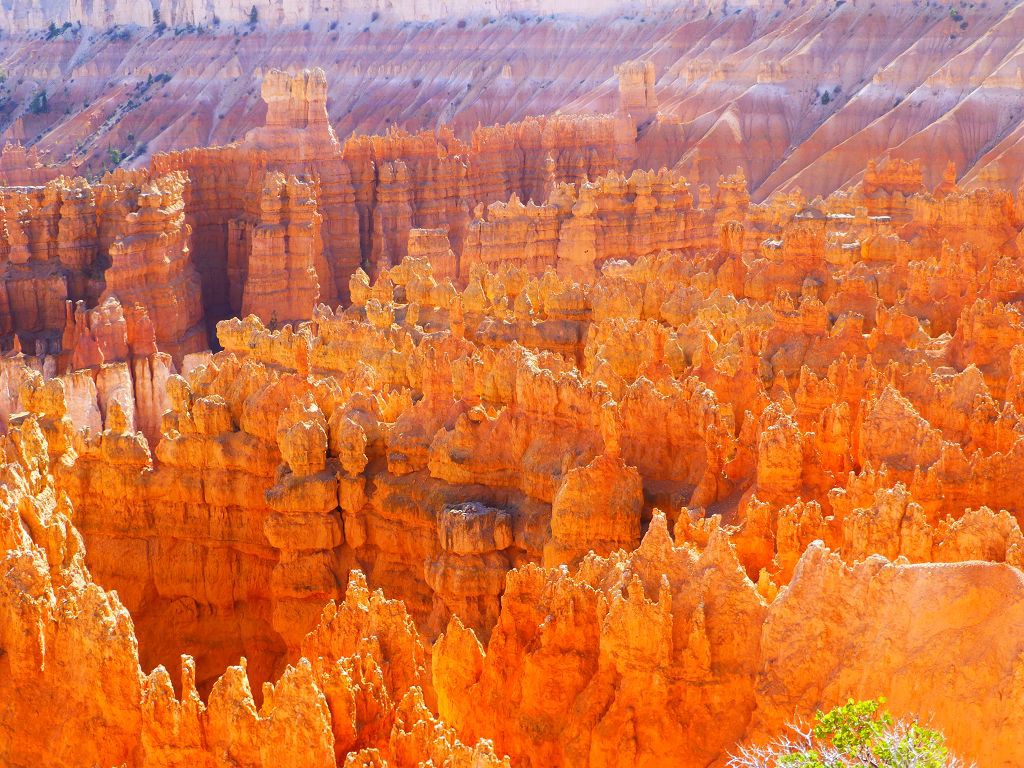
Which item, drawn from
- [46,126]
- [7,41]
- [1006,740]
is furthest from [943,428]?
[7,41]

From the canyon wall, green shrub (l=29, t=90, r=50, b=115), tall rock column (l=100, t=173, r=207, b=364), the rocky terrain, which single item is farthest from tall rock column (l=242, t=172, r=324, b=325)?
green shrub (l=29, t=90, r=50, b=115)

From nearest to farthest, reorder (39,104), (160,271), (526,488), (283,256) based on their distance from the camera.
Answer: (526,488) → (160,271) → (283,256) → (39,104)

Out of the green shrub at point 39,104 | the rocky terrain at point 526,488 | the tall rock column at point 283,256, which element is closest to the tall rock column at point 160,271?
the rocky terrain at point 526,488

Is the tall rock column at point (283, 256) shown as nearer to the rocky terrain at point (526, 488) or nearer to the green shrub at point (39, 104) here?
the rocky terrain at point (526, 488)

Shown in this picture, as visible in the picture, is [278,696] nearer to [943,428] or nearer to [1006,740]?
[1006,740]

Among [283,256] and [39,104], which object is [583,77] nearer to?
[39,104]

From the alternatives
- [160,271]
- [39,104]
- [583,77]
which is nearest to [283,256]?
[160,271]

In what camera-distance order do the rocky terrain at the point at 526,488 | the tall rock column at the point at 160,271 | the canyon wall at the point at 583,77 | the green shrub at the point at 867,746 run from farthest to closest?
1. the canyon wall at the point at 583,77
2. the tall rock column at the point at 160,271
3. the rocky terrain at the point at 526,488
4. the green shrub at the point at 867,746

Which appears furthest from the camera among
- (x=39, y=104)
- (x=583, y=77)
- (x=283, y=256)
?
(x=39, y=104)

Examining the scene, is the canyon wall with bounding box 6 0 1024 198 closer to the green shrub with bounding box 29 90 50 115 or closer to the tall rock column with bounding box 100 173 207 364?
the green shrub with bounding box 29 90 50 115
